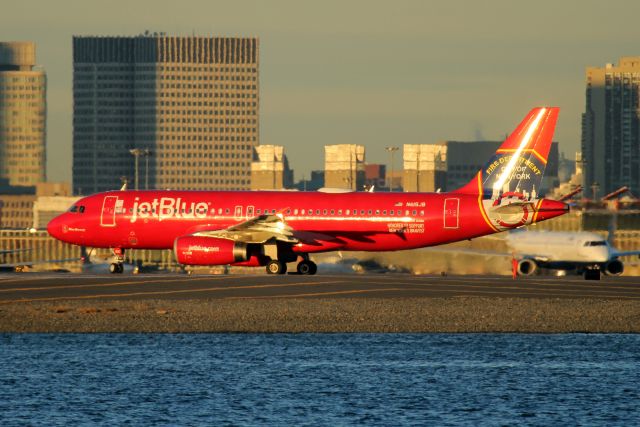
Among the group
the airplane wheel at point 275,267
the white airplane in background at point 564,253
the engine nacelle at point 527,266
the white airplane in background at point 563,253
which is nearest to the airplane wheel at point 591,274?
the white airplane in background at point 563,253

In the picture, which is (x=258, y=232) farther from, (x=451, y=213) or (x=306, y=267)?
(x=451, y=213)

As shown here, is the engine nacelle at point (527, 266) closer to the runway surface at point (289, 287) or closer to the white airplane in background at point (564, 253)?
Result: the white airplane in background at point (564, 253)

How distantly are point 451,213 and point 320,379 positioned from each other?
1267 inches

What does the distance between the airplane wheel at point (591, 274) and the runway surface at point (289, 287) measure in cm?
243

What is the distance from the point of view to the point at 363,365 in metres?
44.2

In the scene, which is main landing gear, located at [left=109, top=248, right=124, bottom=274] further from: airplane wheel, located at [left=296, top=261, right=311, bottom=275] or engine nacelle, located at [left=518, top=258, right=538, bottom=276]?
engine nacelle, located at [left=518, top=258, right=538, bottom=276]

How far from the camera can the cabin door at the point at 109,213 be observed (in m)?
75.3

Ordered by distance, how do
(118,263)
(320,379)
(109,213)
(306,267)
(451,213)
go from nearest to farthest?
(320,379) < (451,213) < (306,267) < (109,213) < (118,263)

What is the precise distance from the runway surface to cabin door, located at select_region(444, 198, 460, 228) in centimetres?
287

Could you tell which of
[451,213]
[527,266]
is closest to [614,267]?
[527,266]

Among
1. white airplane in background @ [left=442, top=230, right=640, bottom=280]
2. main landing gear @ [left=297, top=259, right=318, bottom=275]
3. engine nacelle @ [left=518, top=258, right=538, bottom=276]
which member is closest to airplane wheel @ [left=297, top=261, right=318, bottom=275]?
main landing gear @ [left=297, top=259, right=318, bottom=275]

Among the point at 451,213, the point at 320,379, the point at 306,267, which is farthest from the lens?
the point at 306,267

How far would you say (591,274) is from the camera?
2987 inches

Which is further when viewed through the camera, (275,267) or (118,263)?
(118,263)
